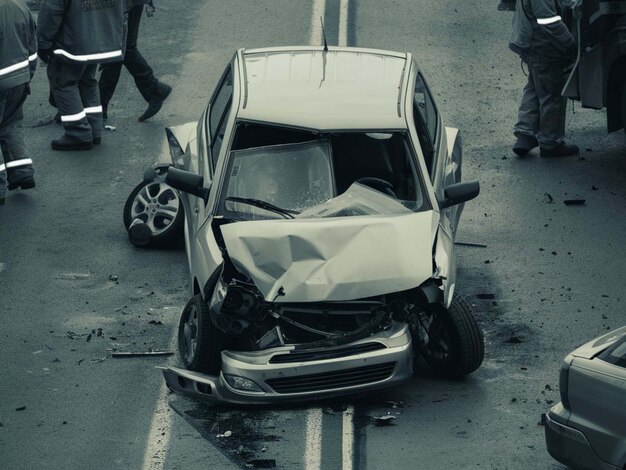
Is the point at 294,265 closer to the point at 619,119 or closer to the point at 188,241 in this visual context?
the point at 188,241

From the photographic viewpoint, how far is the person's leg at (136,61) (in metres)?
15.5

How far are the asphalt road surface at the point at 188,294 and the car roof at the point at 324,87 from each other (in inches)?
69.2

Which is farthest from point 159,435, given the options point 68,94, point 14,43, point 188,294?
point 68,94

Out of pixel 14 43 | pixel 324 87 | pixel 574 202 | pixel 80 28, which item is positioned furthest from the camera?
pixel 80 28

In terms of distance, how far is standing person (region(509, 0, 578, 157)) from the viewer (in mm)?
13922

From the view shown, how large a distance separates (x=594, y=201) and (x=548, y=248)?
1.45 meters

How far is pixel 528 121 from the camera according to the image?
47.8 feet

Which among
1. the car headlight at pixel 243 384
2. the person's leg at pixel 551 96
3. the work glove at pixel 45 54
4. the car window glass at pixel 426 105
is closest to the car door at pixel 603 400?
the car headlight at pixel 243 384

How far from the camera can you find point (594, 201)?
13.4 m

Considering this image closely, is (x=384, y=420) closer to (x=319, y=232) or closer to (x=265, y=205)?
(x=319, y=232)

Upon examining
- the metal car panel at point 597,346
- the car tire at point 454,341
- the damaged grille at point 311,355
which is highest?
the metal car panel at point 597,346

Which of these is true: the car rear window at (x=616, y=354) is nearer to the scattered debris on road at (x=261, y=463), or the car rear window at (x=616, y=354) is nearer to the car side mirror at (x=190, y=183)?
the scattered debris on road at (x=261, y=463)

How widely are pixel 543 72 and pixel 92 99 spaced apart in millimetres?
4756

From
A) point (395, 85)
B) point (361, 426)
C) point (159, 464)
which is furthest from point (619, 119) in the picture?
point (159, 464)
